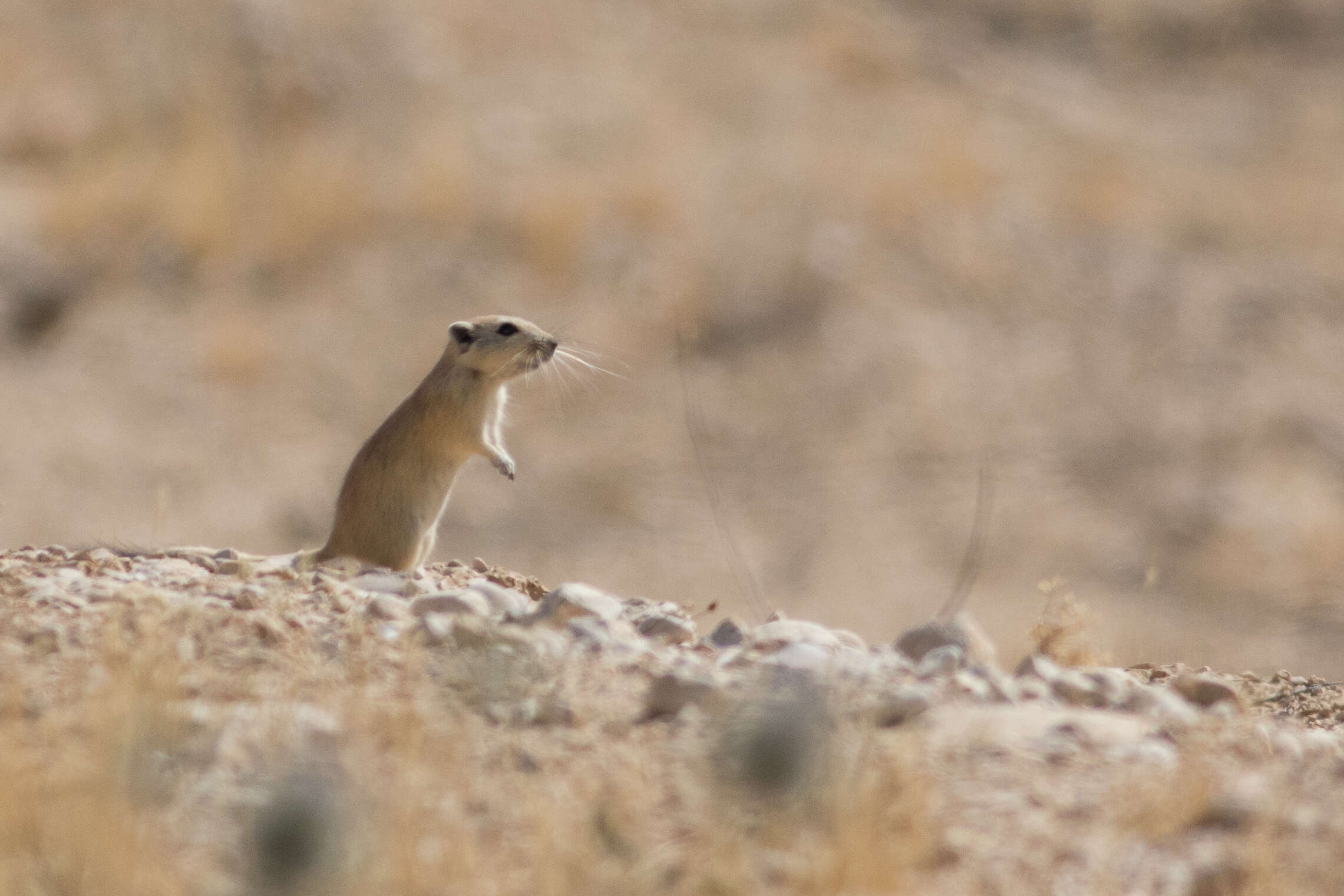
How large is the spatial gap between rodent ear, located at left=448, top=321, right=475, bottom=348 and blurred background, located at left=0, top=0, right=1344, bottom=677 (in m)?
6.06

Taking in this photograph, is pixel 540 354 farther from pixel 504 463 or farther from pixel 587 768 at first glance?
pixel 587 768

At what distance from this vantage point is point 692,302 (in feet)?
57.0

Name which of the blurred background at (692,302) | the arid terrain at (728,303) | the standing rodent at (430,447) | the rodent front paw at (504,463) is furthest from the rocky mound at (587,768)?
the blurred background at (692,302)

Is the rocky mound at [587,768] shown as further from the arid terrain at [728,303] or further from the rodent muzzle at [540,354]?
the rodent muzzle at [540,354]

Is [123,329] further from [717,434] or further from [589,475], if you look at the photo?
[717,434]

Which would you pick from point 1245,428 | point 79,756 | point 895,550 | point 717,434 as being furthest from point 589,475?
point 79,756

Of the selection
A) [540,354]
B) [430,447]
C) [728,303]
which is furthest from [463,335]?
[728,303]

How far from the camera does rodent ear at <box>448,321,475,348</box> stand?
293 inches

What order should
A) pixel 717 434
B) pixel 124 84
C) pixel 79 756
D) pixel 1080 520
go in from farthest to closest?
1. pixel 124 84
2. pixel 717 434
3. pixel 1080 520
4. pixel 79 756

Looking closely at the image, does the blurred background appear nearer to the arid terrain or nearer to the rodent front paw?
the arid terrain

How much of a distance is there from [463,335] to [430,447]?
2.10ft

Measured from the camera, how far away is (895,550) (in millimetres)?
15352

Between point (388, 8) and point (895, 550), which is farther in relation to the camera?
point (388, 8)

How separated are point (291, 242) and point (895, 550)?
714cm
